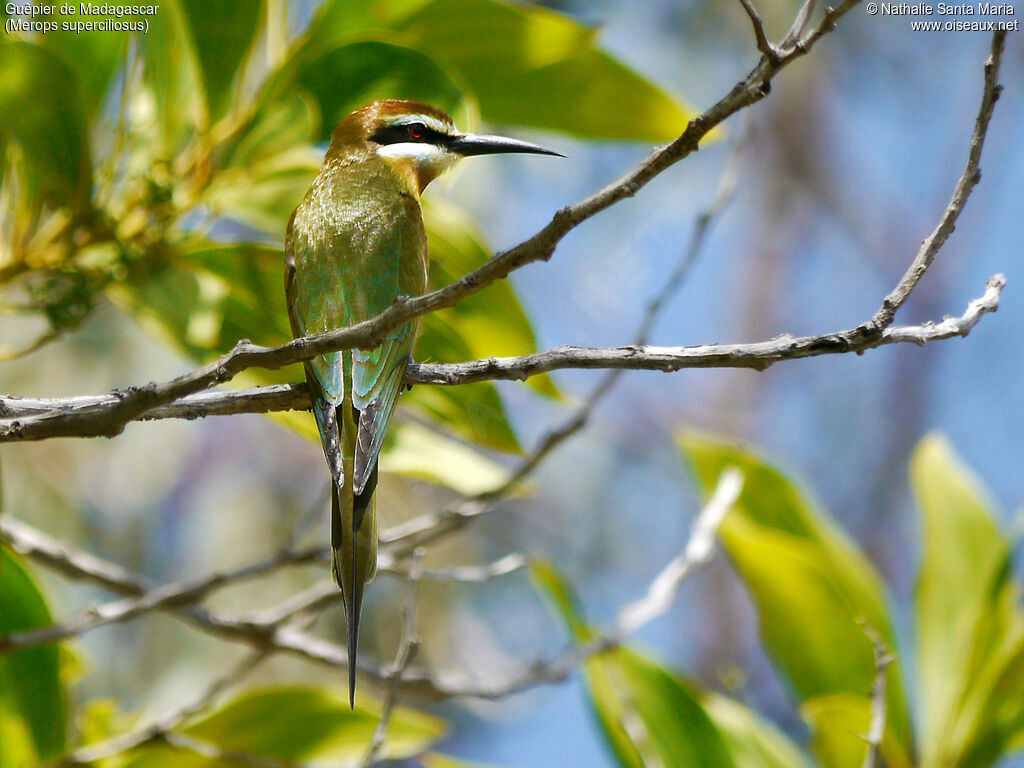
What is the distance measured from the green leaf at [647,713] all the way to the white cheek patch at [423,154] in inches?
30.1

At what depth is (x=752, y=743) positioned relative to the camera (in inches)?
73.3

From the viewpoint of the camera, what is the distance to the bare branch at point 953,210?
104cm

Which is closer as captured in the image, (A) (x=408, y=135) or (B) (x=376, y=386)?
(B) (x=376, y=386)

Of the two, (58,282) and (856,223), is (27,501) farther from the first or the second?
(856,223)

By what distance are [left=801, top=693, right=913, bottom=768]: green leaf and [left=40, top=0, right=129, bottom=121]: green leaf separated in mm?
1509

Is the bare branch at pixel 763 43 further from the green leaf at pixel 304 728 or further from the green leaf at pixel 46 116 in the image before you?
the green leaf at pixel 304 728

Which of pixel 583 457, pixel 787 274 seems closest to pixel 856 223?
pixel 787 274

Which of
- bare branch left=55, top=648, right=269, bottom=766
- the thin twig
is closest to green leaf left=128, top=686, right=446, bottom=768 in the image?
bare branch left=55, top=648, right=269, bottom=766

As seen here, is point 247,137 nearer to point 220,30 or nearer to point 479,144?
point 220,30

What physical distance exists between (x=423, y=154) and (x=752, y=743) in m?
1.22

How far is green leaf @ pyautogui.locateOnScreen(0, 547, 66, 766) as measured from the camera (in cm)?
167

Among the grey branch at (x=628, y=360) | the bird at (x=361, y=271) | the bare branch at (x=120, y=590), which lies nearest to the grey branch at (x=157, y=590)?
the bare branch at (x=120, y=590)

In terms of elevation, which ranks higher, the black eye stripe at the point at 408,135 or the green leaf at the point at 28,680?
the black eye stripe at the point at 408,135

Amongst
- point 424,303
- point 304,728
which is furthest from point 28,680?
point 424,303
